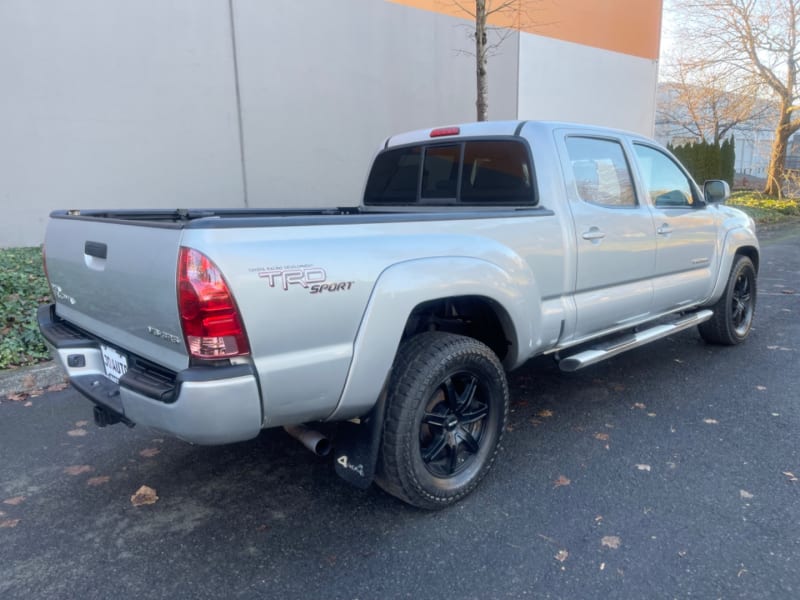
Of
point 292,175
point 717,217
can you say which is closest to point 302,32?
point 292,175

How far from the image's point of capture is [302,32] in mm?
9555

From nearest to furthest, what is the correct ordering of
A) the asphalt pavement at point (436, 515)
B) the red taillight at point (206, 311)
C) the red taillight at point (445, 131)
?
the red taillight at point (206, 311), the asphalt pavement at point (436, 515), the red taillight at point (445, 131)

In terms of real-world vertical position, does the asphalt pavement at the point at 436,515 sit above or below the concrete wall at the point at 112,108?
below

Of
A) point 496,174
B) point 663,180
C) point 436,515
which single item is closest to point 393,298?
point 436,515

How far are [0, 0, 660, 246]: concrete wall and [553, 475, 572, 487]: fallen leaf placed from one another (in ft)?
23.9

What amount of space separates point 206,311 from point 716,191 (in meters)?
4.38

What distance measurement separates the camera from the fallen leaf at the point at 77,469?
329 centimetres

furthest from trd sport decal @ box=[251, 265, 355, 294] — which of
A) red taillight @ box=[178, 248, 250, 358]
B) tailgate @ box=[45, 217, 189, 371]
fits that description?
tailgate @ box=[45, 217, 189, 371]

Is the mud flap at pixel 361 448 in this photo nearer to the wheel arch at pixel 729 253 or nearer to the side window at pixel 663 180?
the side window at pixel 663 180

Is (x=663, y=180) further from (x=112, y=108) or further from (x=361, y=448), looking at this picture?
(x=112, y=108)

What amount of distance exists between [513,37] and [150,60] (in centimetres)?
837

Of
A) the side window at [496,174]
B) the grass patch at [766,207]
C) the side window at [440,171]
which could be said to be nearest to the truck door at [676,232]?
the side window at [496,174]

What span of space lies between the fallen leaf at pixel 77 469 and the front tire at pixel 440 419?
1756 mm

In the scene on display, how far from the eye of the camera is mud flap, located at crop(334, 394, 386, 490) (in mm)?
2594
